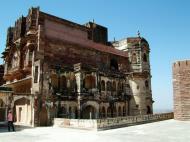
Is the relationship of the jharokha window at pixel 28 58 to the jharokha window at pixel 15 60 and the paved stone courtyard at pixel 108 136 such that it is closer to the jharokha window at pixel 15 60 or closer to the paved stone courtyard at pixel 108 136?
the jharokha window at pixel 15 60

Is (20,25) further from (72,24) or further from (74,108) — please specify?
(74,108)

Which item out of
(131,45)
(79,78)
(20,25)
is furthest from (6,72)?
(131,45)

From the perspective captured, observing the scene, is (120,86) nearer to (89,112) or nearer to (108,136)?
(89,112)

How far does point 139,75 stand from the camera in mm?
34125

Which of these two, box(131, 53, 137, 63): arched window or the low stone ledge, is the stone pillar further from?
box(131, 53, 137, 63): arched window

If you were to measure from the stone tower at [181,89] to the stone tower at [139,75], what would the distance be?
10014 mm

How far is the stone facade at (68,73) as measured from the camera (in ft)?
78.8

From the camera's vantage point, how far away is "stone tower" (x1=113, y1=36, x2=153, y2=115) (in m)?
33.6

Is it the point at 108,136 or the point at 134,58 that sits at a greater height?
the point at 134,58

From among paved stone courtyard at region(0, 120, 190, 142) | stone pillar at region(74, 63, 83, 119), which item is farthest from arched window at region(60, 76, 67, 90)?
paved stone courtyard at region(0, 120, 190, 142)

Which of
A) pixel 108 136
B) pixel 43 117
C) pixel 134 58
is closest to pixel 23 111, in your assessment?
pixel 43 117

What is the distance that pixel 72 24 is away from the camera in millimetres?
32562

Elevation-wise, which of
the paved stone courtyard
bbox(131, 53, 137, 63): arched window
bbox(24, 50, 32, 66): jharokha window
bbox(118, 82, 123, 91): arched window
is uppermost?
bbox(131, 53, 137, 63): arched window

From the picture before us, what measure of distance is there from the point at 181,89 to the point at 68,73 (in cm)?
1241
